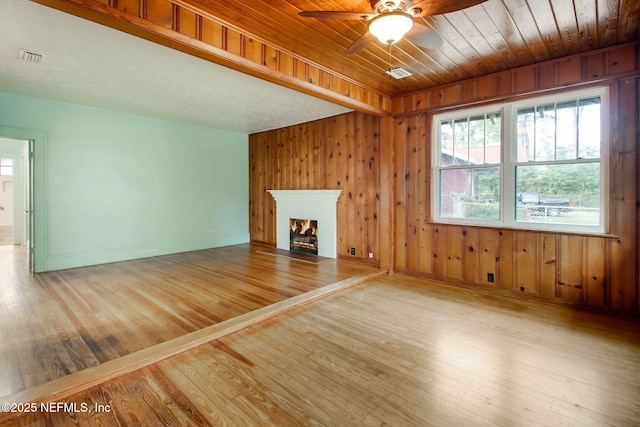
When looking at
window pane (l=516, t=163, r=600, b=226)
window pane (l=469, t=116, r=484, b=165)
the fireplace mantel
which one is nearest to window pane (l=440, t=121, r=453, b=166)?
window pane (l=469, t=116, r=484, b=165)

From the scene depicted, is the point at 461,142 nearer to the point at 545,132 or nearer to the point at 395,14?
the point at 545,132

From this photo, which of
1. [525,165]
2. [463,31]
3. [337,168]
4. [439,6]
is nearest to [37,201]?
[337,168]

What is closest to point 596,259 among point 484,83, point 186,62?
point 484,83

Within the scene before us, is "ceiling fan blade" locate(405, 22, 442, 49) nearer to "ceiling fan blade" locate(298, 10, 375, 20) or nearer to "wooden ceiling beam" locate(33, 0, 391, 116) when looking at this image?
"ceiling fan blade" locate(298, 10, 375, 20)

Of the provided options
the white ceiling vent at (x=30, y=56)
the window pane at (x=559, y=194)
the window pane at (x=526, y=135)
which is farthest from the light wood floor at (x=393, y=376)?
the white ceiling vent at (x=30, y=56)

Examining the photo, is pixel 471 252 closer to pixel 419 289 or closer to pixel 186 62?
pixel 419 289

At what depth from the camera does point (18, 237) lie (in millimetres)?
7266

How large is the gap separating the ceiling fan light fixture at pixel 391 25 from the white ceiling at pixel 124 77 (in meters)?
2.04

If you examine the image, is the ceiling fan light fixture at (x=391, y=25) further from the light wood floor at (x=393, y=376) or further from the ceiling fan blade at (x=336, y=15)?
the light wood floor at (x=393, y=376)

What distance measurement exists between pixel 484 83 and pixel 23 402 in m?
5.08

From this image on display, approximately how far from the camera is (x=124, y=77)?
3.77m

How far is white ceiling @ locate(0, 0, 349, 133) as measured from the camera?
8.89ft

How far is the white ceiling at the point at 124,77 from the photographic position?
271cm

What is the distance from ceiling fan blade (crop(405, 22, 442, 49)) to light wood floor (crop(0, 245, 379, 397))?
9.20 ft
